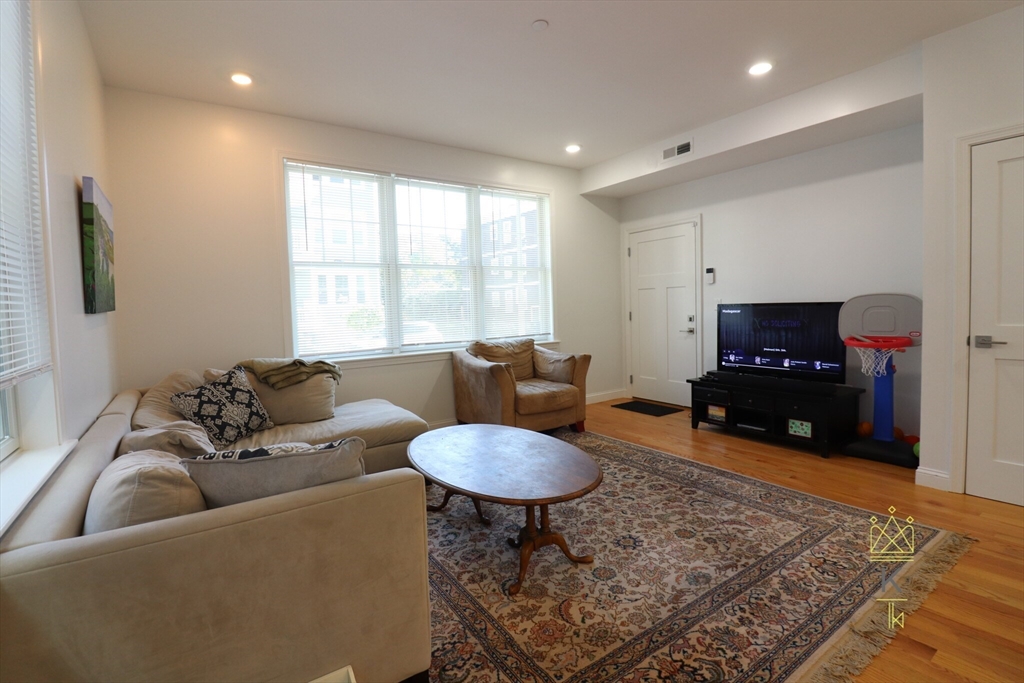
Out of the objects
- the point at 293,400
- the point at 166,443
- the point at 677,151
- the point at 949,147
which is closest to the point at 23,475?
the point at 166,443

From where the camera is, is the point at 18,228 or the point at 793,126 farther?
the point at 793,126

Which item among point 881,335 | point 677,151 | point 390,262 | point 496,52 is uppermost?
point 496,52

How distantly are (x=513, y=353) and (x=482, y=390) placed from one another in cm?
72

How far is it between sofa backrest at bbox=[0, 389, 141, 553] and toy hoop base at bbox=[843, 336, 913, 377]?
14.3 ft

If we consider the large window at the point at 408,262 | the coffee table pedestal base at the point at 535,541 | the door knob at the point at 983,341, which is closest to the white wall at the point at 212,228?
the large window at the point at 408,262

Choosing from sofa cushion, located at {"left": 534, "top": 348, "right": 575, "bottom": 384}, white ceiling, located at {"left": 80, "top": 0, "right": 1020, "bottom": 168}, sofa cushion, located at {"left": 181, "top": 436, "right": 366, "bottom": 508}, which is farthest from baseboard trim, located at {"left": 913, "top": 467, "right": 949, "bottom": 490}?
sofa cushion, located at {"left": 181, "top": 436, "right": 366, "bottom": 508}

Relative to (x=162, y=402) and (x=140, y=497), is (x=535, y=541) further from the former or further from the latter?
(x=162, y=402)

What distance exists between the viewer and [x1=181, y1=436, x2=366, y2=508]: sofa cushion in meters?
1.30

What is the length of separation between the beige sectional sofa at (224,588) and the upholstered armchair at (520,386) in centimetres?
254

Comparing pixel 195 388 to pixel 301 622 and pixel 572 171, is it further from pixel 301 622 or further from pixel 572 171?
pixel 572 171

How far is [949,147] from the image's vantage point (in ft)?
9.20

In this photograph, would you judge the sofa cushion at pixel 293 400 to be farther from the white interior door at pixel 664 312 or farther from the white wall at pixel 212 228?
the white interior door at pixel 664 312

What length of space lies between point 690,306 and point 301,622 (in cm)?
476

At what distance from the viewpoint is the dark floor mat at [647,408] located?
5.06 metres
